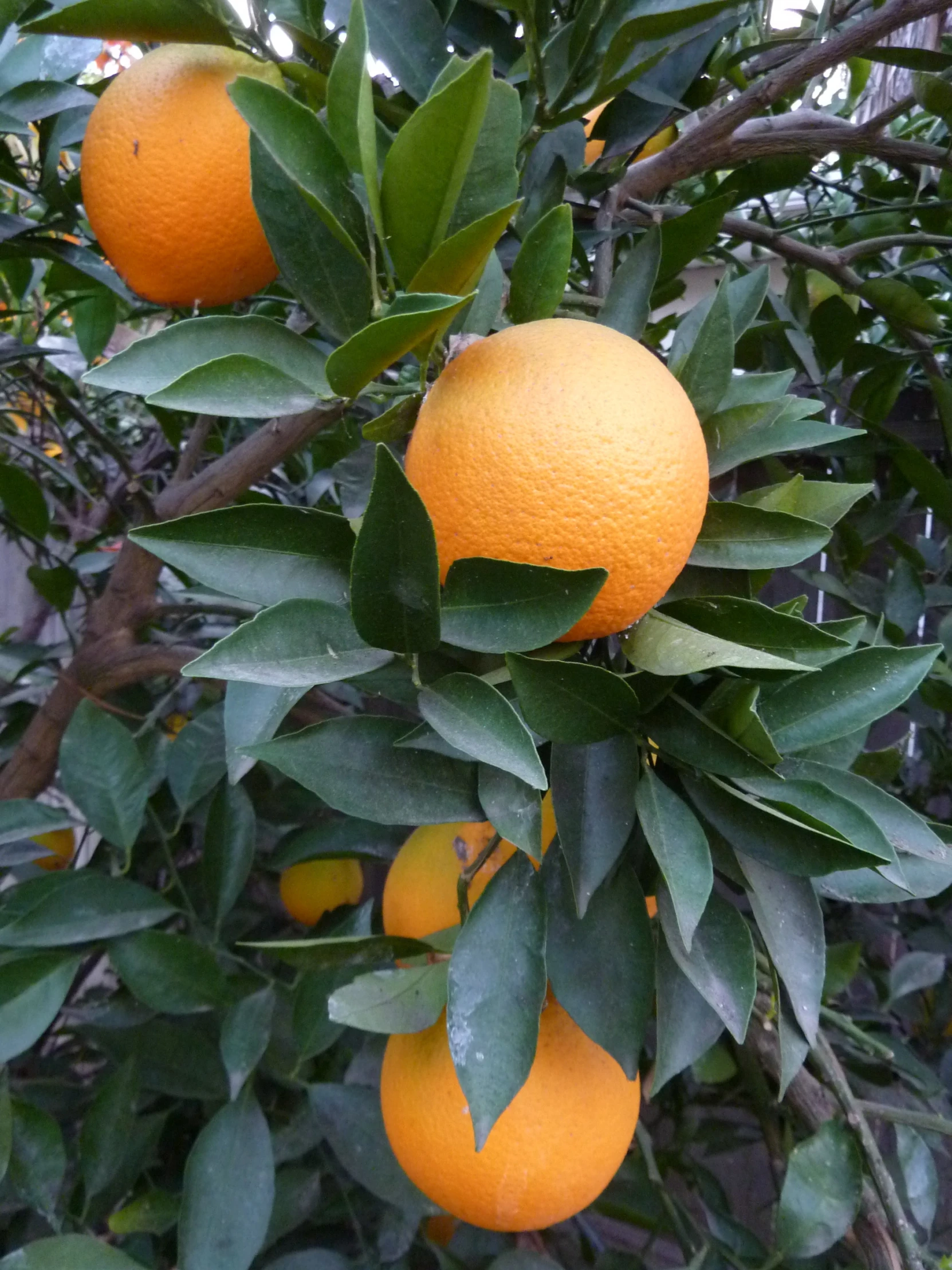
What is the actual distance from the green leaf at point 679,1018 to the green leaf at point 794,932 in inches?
2.2

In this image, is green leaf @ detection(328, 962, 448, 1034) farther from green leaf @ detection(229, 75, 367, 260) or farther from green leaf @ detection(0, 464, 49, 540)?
green leaf @ detection(0, 464, 49, 540)

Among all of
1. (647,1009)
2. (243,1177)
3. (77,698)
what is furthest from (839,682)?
(77,698)

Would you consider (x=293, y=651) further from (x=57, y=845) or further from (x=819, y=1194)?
(x=57, y=845)

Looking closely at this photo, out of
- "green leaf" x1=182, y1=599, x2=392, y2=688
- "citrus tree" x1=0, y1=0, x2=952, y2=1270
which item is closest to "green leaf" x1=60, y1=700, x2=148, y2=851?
"citrus tree" x1=0, y1=0, x2=952, y2=1270

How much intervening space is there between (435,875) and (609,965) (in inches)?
6.1

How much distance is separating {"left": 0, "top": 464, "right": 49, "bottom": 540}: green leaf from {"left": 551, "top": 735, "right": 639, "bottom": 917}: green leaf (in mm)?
699

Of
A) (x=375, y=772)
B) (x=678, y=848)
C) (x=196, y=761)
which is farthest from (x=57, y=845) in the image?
(x=678, y=848)

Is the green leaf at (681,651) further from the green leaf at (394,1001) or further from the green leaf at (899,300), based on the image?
the green leaf at (899,300)

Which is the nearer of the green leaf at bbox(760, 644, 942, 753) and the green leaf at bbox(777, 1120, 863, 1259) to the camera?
the green leaf at bbox(760, 644, 942, 753)

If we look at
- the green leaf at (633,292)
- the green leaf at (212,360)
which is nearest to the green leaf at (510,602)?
the green leaf at (212,360)

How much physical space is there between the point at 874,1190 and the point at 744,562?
1.68ft

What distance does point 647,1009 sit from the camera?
42 cm

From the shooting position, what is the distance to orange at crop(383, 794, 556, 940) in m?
0.52

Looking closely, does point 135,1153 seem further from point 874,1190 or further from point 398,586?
point 398,586
